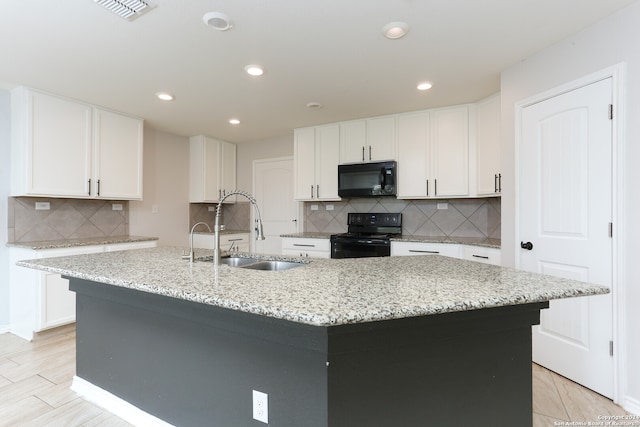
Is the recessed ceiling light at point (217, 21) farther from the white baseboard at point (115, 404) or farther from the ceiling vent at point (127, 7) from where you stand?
the white baseboard at point (115, 404)

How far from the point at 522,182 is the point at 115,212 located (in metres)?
4.32

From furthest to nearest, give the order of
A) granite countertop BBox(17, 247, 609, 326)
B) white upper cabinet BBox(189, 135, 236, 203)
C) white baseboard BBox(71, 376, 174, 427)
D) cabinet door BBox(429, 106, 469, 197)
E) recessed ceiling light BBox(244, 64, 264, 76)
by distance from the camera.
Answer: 1. white upper cabinet BBox(189, 135, 236, 203)
2. cabinet door BBox(429, 106, 469, 197)
3. recessed ceiling light BBox(244, 64, 264, 76)
4. white baseboard BBox(71, 376, 174, 427)
5. granite countertop BBox(17, 247, 609, 326)

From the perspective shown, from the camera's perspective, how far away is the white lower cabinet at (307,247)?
3.88 meters

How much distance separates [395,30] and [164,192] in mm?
3742

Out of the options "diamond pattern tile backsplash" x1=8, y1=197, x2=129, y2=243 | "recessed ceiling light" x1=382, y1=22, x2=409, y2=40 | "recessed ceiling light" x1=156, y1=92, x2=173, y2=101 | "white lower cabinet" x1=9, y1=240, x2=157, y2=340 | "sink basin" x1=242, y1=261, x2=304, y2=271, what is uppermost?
Answer: "recessed ceiling light" x1=382, y1=22, x2=409, y2=40

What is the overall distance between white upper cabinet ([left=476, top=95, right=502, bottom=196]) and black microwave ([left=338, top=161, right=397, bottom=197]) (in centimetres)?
89

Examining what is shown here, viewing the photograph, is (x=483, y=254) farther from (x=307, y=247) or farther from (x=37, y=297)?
(x=37, y=297)

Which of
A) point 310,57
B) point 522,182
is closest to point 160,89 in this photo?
point 310,57

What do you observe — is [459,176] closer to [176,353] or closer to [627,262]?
[627,262]

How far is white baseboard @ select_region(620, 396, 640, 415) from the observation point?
1.75m

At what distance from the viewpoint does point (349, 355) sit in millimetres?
1021

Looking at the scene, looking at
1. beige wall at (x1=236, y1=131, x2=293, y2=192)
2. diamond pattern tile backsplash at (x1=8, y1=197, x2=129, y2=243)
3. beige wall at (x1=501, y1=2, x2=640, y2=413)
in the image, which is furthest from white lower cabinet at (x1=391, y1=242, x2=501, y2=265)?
diamond pattern tile backsplash at (x1=8, y1=197, x2=129, y2=243)

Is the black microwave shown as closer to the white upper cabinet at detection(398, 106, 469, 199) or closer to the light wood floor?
the white upper cabinet at detection(398, 106, 469, 199)

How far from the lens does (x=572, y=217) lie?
2084 millimetres
